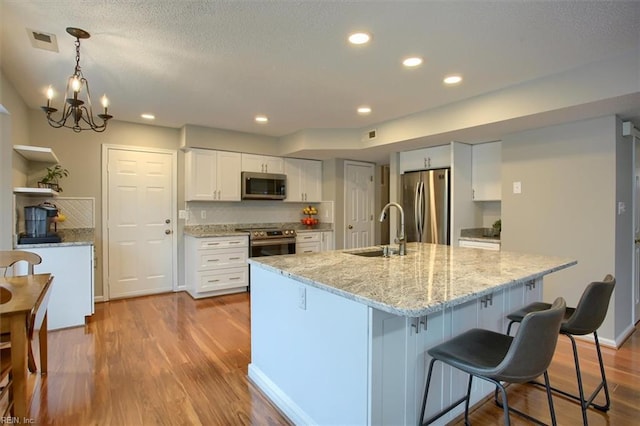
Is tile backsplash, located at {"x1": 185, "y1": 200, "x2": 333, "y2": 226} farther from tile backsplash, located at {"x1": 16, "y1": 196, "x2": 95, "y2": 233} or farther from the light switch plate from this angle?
the light switch plate

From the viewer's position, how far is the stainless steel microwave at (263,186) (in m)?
5.07

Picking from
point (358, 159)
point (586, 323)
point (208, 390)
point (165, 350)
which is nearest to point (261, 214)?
point (358, 159)

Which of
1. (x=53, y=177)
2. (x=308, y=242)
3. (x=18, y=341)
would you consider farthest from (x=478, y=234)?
(x=53, y=177)

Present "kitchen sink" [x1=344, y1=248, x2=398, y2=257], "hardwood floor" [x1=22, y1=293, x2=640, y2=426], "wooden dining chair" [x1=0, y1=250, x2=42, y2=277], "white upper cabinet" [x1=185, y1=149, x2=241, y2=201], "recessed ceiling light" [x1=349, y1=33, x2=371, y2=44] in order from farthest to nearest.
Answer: "white upper cabinet" [x1=185, y1=149, x2=241, y2=201]
"kitchen sink" [x1=344, y1=248, x2=398, y2=257]
"wooden dining chair" [x1=0, y1=250, x2=42, y2=277]
"recessed ceiling light" [x1=349, y1=33, x2=371, y2=44]
"hardwood floor" [x1=22, y1=293, x2=640, y2=426]

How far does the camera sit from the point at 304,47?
2375mm

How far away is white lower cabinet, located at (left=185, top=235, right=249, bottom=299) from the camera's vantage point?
450cm

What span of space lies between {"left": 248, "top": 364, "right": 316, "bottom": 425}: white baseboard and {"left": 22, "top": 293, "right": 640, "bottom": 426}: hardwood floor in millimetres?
46

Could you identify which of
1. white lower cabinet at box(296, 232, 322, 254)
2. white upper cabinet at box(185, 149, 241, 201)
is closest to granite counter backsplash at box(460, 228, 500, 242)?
white lower cabinet at box(296, 232, 322, 254)

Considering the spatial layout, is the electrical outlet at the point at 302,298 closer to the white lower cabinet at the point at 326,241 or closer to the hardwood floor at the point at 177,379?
the hardwood floor at the point at 177,379

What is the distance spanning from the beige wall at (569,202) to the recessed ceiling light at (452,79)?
4.00 ft

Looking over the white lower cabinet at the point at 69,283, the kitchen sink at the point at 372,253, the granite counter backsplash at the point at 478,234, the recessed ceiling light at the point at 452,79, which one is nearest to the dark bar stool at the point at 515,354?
the kitchen sink at the point at 372,253

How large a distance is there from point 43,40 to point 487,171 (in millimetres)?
4501

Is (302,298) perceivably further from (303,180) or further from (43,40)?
(303,180)

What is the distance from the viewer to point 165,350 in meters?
2.91
